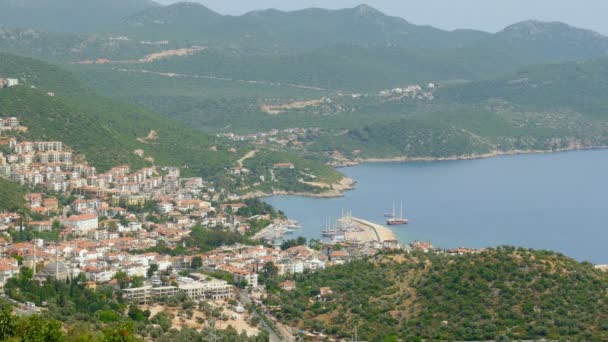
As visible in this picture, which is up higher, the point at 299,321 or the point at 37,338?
A: the point at 37,338

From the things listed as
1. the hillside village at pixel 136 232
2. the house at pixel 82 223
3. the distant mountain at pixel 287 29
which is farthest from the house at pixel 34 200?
the distant mountain at pixel 287 29

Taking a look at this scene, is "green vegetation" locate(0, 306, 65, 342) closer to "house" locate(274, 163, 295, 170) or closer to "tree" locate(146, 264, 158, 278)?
"tree" locate(146, 264, 158, 278)

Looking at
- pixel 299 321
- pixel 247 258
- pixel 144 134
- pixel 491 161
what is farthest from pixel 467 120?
pixel 299 321

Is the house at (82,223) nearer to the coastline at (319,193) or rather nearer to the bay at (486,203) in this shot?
the bay at (486,203)

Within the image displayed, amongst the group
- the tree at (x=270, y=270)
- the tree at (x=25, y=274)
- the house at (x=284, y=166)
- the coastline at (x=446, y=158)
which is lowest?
the coastline at (x=446, y=158)

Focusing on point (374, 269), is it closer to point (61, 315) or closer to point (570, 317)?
point (570, 317)
